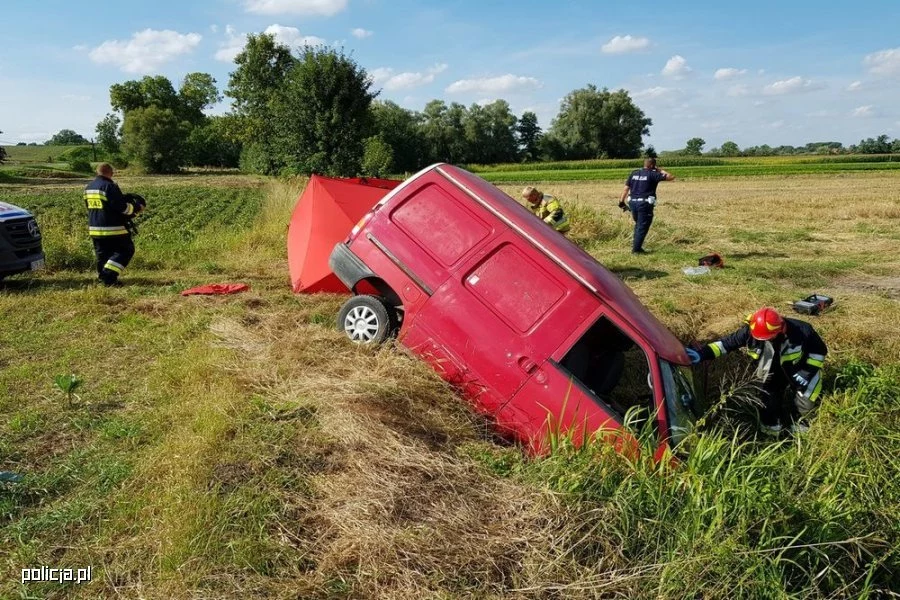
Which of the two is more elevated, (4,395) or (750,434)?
(4,395)

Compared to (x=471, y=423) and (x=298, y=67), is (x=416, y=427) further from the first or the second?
(x=298, y=67)

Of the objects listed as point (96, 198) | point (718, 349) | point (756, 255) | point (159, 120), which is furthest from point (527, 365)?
point (159, 120)

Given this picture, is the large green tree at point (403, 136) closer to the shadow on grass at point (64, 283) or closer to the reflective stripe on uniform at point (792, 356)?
the shadow on grass at point (64, 283)

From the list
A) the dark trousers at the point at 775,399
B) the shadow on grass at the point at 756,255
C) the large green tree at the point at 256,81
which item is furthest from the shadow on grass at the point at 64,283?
the large green tree at the point at 256,81

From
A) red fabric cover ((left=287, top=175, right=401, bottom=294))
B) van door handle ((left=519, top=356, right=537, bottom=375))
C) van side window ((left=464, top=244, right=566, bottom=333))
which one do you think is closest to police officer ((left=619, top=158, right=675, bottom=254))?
red fabric cover ((left=287, top=175, right=401, bottom=294))

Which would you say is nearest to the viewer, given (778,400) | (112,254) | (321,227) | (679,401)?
(679,401)

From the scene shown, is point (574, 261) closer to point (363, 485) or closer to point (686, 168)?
point (363, 485)

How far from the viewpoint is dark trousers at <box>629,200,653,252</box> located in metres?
11.4

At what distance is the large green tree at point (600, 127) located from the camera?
215 ft

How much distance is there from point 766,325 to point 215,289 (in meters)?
6.82

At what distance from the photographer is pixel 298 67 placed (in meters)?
24.6

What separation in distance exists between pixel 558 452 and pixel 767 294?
20.4 ft

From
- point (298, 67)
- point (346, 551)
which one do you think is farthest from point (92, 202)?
point (298, 67)

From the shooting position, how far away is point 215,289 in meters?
8.49
